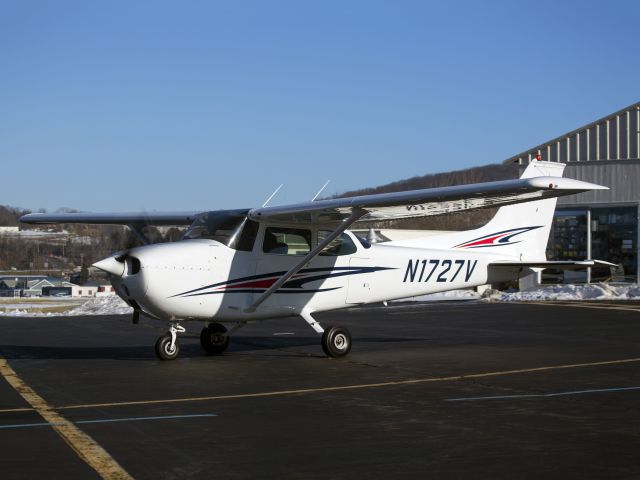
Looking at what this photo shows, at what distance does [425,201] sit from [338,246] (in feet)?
8.02

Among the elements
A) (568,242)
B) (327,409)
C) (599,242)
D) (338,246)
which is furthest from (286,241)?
(568,242)

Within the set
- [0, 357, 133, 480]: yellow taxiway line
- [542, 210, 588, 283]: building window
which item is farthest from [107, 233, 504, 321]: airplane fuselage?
[542, 210, 588, 283]: building window

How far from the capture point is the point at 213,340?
45.4 feet

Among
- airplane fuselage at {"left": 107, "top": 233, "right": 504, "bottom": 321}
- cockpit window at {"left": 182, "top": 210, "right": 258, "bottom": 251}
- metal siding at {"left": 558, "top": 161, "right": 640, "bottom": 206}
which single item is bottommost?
airplane fuselage at {"left": 107, "top": 233, "right": 504, "bottom": 321}

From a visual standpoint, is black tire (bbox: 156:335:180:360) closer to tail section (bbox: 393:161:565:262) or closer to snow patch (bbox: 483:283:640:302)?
tail section (bbox: 393:161:565:262)

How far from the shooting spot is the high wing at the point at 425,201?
10.5 metres

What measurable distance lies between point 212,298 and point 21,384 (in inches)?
122

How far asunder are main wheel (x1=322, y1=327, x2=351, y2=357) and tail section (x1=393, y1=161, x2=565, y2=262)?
9.99 feet

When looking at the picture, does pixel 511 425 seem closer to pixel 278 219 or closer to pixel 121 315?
pixel 278 219

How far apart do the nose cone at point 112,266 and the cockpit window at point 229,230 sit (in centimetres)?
143

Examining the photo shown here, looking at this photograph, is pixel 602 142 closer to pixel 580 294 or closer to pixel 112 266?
pixel 580 294

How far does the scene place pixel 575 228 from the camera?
3403cm

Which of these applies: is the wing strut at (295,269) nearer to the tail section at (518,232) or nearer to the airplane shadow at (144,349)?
the airplane shadow at (144,349)

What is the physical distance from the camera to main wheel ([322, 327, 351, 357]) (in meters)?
13.1
